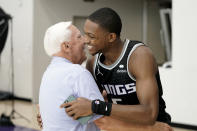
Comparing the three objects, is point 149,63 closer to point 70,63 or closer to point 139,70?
point 139,70

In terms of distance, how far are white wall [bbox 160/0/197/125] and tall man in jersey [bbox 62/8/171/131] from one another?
2565mm

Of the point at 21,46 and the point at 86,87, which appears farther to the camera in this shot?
the point at 21,46

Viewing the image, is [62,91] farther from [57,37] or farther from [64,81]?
[57,37]

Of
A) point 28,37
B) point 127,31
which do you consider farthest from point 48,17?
point 127,31

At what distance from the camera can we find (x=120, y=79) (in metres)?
1.82

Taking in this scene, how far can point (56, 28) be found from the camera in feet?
5.53

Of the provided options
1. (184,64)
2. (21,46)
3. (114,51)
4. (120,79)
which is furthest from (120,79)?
(21,46)

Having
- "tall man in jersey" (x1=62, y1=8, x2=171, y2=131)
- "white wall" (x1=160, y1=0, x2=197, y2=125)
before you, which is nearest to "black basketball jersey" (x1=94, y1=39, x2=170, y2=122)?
"tall man in jersey" (x1=62, y1=8, x2=171, y2=131)

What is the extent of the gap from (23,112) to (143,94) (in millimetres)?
4361

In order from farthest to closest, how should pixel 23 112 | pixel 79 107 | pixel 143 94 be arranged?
pixel 23 112
pixel 143 94
pixel 79 107

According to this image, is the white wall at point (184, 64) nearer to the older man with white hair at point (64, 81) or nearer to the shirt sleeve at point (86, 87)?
the older man with white hair at point (64, 81)

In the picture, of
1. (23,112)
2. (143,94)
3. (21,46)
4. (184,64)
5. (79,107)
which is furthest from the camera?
(21,46)

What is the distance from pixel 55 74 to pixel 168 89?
10.5 ft

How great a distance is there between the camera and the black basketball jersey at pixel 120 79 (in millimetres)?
1794
